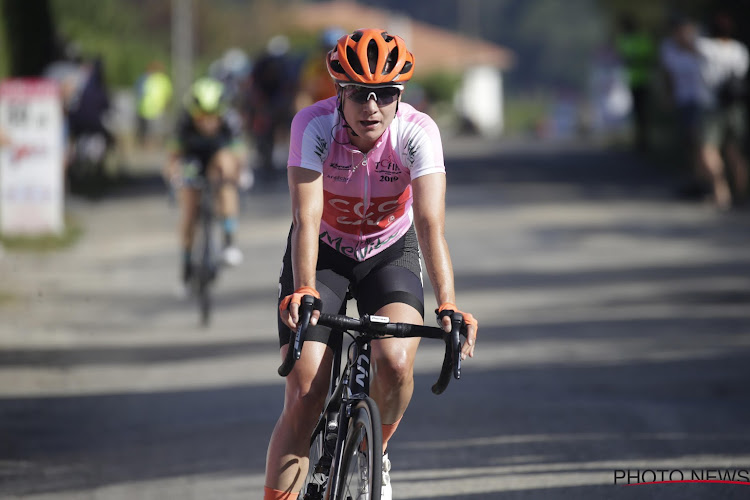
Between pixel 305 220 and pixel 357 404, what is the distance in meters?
0.71

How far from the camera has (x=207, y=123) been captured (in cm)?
1145

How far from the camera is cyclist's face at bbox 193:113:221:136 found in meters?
11.4

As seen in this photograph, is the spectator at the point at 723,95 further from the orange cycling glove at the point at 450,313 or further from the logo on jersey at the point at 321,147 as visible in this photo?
the orange cycling glove at the point at 450,313

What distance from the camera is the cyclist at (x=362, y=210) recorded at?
192 inches

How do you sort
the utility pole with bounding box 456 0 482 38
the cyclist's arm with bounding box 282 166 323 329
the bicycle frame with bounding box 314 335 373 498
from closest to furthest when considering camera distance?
the bicycle frame with bounding box 314 335 373 498
the cyclist's arm with bounding box 282 166 323 329
the utility pole with bounding box 456 0 482 38

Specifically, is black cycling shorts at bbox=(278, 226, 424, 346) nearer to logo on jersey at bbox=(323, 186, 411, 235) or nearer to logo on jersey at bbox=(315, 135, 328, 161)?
logo on jersey at bbox=(323, 186, 411, 235)

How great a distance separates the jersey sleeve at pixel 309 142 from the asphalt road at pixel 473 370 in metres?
1.82

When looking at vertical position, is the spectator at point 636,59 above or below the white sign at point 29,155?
above

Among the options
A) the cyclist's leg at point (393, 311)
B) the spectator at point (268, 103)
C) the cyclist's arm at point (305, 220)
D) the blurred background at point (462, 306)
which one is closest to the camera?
the cyclist's arm at point (305, 220)

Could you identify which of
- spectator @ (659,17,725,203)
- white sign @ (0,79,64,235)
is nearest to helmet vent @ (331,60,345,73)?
white sign @ (0,79,64,235)

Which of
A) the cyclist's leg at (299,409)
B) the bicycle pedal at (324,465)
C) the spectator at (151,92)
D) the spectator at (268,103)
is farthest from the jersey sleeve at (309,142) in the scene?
the spectator at (151,92)

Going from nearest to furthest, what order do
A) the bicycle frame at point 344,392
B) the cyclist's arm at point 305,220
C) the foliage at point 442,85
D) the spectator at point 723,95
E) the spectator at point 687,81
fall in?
the bicycle frame at point 344,392 < the cyclist's arm at point 305,220 < the spectator at point 723,95 < the spectator at point 687,81 < the foliage at point 442,85

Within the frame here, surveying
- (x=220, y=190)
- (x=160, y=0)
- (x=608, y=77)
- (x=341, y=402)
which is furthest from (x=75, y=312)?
(x=160, y=0)

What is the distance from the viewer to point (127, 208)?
20.2 m
